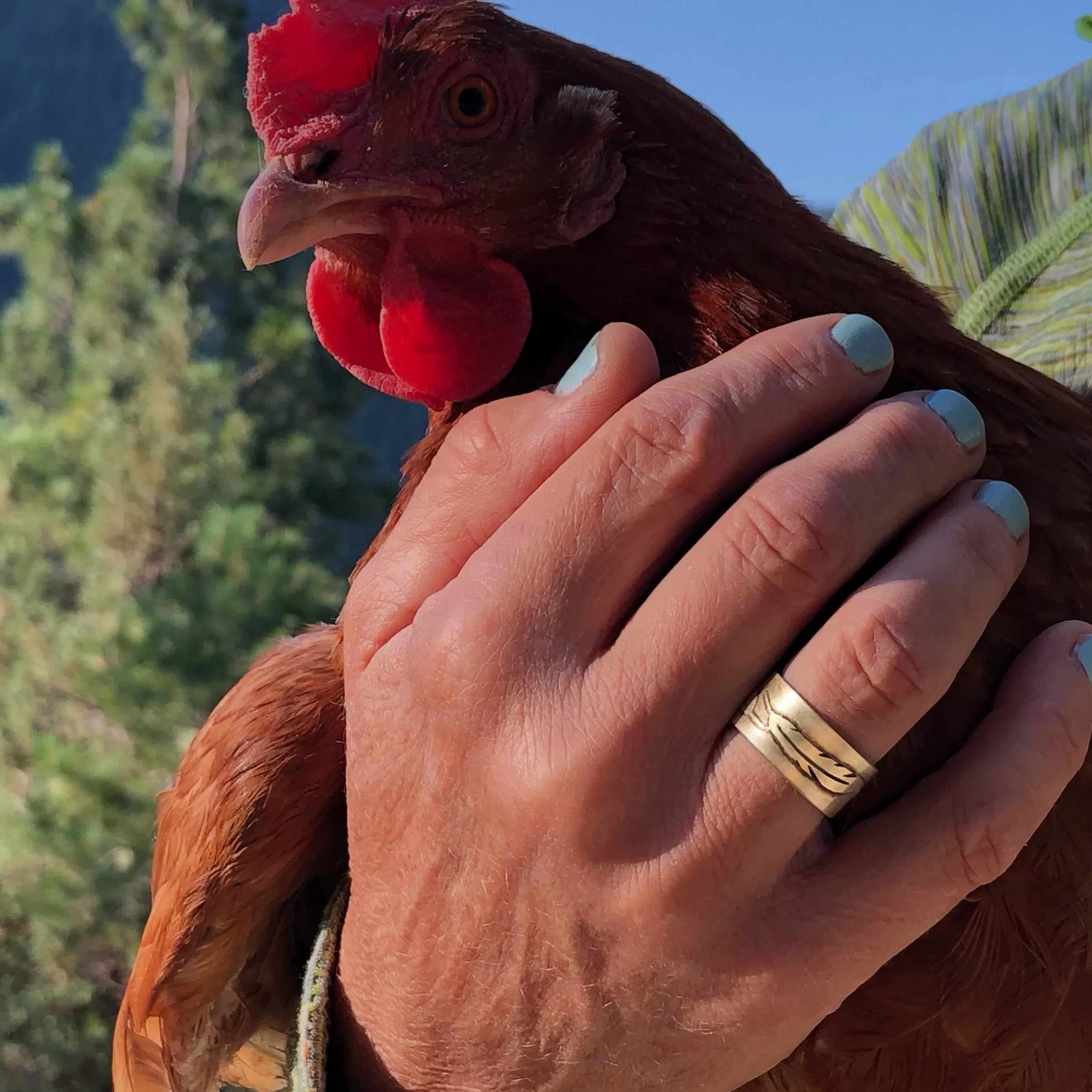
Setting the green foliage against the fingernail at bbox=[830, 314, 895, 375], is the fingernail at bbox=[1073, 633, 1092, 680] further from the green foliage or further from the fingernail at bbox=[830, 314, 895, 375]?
the green foliage

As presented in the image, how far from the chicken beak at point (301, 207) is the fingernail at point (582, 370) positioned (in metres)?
0.26

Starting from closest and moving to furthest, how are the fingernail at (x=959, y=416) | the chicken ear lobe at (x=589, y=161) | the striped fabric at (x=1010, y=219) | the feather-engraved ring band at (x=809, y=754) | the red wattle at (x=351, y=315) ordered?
the feather-engraved ring band at (x=809, y=754) → the fingernail at (x=959, y=416) → the chicken ear lobe at (x=589, y=161) → the red wattle at (x=351, y=315) → the striped fabric at (x=1010, y=219)

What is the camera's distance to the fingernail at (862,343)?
0.92 metres

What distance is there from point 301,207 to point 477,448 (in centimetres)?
34

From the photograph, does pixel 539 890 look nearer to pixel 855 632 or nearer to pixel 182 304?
pixel 855 632

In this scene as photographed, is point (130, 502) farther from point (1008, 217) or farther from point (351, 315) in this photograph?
point (1008, 217)

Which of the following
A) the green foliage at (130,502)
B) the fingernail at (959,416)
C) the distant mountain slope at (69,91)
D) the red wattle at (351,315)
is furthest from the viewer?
the distant mountain slope at (69,91)

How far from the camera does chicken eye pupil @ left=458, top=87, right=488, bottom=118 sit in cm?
106

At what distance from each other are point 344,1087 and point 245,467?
270 inches

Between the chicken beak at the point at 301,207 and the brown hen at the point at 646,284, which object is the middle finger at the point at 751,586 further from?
the chicken beak at the point at 301,207

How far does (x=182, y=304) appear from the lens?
7.32 m

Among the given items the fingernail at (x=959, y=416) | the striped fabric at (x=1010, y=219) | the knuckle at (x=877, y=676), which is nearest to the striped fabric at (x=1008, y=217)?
the striped fabric at (x=1010, y=219)

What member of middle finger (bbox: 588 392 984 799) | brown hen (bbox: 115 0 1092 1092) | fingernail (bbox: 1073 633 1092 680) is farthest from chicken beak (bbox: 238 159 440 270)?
fingernail (bbox: 1073 633 1092 680)

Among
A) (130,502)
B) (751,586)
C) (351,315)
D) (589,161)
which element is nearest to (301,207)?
(351,315)
